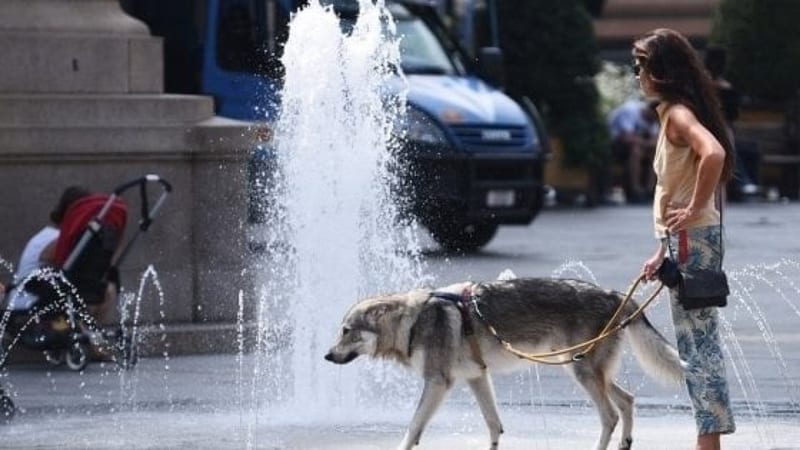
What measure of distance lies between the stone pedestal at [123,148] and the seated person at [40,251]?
57 cm

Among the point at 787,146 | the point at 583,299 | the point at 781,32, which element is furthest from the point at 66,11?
the point at 787,146

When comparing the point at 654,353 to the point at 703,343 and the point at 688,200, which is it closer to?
the point at 703,343

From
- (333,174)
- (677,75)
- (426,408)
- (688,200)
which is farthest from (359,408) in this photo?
(677,75)

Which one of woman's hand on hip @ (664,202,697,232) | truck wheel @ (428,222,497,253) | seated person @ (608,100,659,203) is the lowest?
seated person @ (608,100,659,203)

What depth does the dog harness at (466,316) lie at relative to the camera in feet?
31.0

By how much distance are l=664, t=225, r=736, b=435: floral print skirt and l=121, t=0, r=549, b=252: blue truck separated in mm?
10839

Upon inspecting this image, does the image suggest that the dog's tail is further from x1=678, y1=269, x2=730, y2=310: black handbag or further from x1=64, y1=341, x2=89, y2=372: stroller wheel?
x1=64, y1=341, x2=89, y2=372: stroller wheel

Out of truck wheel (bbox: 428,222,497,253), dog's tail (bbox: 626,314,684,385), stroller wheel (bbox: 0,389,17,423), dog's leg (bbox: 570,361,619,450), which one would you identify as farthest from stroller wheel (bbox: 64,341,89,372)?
truck wheel (bbox: 428,222,497,253)

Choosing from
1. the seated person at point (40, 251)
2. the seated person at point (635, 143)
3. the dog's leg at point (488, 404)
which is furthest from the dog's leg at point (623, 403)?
the seated person at point (635, 143)

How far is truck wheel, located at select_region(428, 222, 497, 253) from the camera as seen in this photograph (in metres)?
21.0

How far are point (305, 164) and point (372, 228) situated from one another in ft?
1.69

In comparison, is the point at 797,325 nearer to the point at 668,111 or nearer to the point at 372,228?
the point at 372,228

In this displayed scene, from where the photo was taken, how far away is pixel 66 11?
1460 centimetres

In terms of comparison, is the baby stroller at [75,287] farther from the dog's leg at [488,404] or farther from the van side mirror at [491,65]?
the van side mirror at [491,65]
